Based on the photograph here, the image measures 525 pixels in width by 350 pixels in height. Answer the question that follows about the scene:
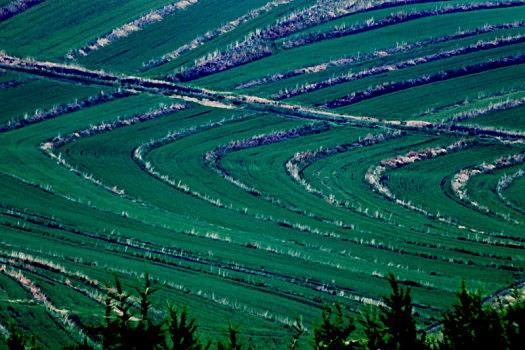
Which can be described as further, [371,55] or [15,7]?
[15,7]

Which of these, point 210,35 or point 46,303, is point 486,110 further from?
point 46,303

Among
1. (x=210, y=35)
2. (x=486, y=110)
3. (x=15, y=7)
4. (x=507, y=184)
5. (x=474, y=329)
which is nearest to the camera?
(x=474, y=329)

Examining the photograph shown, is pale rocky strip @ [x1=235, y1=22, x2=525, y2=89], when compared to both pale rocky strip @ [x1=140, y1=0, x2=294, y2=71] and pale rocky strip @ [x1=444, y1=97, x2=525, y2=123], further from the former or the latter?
pale rocky strip @ [x1=444, y1=97, x2=525, y2=123]

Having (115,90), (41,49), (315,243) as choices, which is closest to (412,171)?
(315,243)

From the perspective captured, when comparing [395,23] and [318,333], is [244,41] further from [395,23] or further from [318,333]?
[318,333]

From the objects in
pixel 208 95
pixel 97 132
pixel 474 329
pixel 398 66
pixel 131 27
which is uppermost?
pixel 131 27

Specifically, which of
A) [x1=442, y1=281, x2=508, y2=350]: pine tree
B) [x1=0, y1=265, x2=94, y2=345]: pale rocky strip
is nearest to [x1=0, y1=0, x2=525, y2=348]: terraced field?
[x1=0, y1=265, x2=94, y2=345]: pale rocky strip

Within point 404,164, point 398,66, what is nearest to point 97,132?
point 404,164
